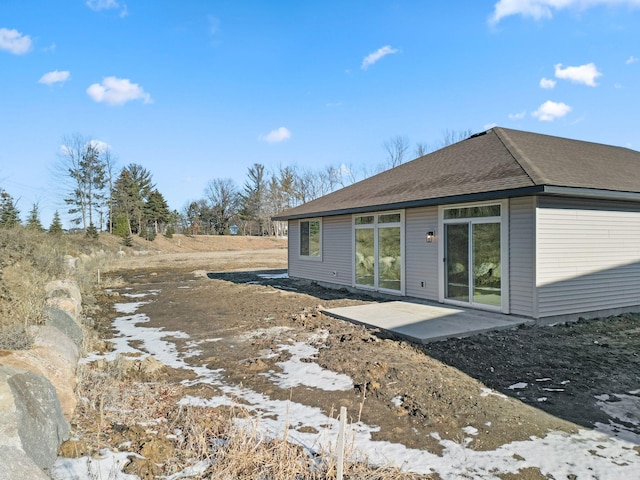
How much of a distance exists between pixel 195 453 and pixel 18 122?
61.4 ft

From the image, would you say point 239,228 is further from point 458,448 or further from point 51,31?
point 458,448

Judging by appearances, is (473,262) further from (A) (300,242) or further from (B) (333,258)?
(A) (300,242)

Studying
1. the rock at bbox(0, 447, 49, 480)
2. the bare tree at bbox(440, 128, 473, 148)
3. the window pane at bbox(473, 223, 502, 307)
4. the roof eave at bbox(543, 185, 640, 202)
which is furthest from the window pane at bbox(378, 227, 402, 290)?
the bare tree at bbox(440, 128, 473, 148)

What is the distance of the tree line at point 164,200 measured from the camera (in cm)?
3247

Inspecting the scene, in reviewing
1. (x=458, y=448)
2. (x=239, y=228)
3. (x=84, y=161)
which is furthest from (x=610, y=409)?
(x=239, y=228)

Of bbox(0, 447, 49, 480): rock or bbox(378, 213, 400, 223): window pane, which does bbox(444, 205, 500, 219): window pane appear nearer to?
bbox(378, 213, 400, 223): window pane

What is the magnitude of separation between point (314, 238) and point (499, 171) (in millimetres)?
7021

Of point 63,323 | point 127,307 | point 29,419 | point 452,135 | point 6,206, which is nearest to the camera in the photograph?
point 29,419

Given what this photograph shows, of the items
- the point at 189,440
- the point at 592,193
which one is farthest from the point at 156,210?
the point at 189,440

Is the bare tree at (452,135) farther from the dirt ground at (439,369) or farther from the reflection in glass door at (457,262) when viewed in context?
the dirt ground at (439,369)

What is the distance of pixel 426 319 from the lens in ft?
23.5

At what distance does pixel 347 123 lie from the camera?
1030 inches

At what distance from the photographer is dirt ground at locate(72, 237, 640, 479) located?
3.48 metres

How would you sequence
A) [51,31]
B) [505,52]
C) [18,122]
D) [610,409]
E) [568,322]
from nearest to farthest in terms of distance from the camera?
[610,409]
[568,322]
[51,31]
[505,52]
[18,122]
